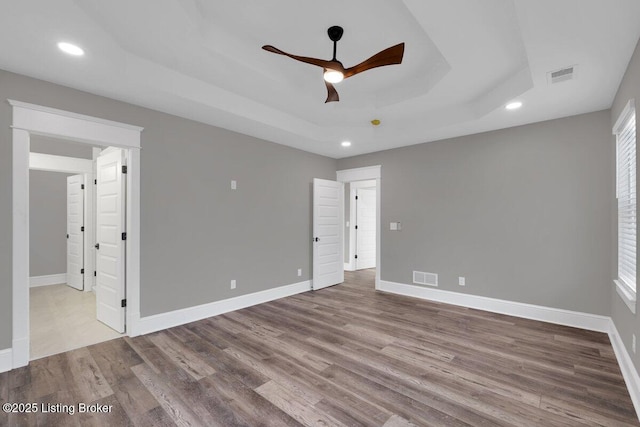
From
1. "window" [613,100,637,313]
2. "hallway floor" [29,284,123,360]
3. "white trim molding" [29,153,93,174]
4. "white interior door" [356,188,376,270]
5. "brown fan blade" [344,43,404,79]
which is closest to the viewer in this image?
"brown fan blade" [344,43,404,79]

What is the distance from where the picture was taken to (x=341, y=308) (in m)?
4.34

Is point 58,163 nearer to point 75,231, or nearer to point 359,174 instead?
point 75,231

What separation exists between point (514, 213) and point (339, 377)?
326 centimetres

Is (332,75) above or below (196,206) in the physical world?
above

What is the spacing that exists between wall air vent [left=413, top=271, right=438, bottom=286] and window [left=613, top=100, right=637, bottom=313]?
2.16 meters

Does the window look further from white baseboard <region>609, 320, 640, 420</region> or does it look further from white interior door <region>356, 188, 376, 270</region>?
white interior door <region>356, 188, 376, 270</region>

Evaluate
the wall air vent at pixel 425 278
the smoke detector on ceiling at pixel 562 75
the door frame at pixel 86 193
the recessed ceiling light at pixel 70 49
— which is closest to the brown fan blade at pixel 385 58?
A: the smoke detector on ceiling at pixel 562 75

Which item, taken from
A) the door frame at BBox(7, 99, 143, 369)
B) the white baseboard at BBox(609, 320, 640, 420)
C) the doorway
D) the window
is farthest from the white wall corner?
the window

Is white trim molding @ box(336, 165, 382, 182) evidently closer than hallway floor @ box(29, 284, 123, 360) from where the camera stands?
No

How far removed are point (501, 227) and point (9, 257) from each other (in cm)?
556

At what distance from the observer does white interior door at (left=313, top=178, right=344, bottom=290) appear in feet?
17.7

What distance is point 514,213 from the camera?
13.1 ft

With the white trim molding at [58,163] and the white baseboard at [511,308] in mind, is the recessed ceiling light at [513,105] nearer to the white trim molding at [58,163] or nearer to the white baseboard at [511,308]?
the white baseboard at [511,308]

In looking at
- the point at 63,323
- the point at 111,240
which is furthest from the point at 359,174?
the point at 63,323
